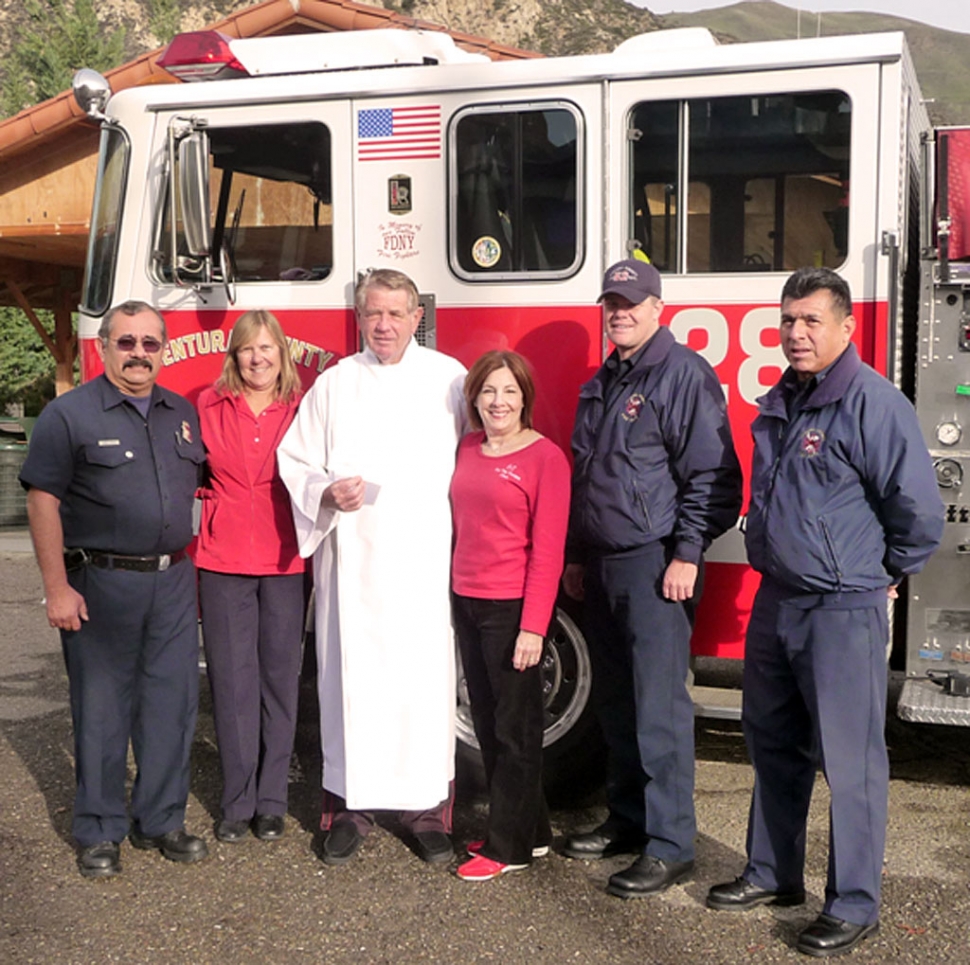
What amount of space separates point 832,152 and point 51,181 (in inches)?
434

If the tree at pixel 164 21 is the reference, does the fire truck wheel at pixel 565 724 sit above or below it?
below

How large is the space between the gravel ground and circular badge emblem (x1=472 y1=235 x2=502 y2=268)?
226cm

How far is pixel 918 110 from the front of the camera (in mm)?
5340

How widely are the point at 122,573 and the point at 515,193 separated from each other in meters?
2.12

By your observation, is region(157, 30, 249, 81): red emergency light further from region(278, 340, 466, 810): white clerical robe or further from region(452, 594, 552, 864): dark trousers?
region(452, 594, 552, 864): dark trousers

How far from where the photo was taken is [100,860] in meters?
4.42

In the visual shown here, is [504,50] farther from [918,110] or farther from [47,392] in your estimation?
[47,392]

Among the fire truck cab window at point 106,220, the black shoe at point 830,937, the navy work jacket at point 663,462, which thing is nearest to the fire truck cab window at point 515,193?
the navy work jacket at point 663,462

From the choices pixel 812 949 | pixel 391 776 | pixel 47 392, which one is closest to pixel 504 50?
pixel 391 776

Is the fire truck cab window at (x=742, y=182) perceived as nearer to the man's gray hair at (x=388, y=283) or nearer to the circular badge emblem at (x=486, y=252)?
the circular badge emblem at (x=486, y=252)

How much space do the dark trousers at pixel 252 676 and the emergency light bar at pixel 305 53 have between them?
2.19 metres

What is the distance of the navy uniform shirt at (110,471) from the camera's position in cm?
429

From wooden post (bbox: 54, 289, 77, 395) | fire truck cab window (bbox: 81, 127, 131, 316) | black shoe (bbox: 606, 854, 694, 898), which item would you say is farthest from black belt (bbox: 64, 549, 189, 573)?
wooden post (bbox: 54, 289, 77, 395)

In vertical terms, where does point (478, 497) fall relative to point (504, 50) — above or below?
below
